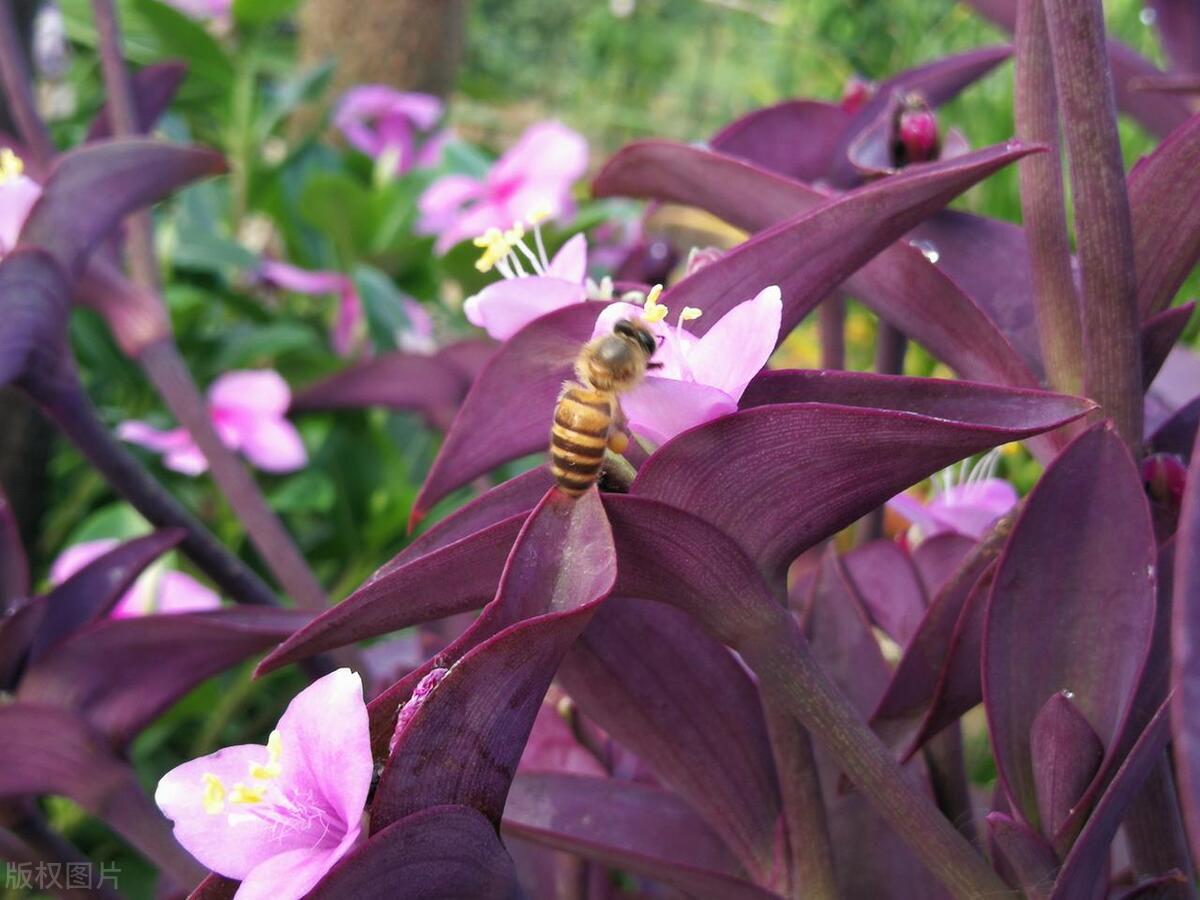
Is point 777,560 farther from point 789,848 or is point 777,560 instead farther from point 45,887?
point 45,887

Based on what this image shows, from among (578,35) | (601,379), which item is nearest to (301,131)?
(601,379)

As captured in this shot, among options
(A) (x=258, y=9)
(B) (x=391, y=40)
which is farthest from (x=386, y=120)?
(B) (x=391, y=40)

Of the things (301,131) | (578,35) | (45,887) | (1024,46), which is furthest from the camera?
(578,35)

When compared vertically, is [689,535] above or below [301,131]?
above

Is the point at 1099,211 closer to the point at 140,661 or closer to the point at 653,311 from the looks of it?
the point at 653,311

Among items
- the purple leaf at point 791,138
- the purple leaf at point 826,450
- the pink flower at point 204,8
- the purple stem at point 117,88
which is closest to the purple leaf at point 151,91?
the purple stem at point 117,88

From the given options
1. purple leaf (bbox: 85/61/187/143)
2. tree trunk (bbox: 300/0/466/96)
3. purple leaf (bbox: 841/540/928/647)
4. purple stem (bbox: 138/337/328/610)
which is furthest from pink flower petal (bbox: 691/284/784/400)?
tree trunk (bbox: 300/0/466/96)
